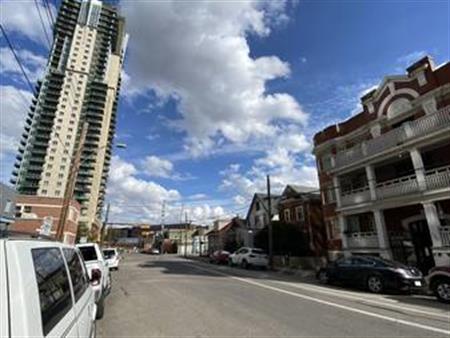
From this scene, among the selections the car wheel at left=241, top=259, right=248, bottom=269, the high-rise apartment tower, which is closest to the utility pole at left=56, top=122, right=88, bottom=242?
the car wheel at left=241, top=259, right=248, bottom=269

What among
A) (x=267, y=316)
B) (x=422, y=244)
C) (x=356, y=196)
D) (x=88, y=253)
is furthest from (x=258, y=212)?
(x=267, y=316)

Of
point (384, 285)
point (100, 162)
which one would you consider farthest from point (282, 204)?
point (100, 162)

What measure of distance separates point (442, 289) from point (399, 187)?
955 cm

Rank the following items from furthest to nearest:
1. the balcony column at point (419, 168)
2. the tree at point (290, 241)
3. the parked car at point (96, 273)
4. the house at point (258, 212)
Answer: the house at point (258, 212) < the tree at point (290, 241) < the balcony column at point (419, 168) < the parked car at point (96, 273)

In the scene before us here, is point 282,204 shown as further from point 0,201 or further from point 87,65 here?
point 87,65

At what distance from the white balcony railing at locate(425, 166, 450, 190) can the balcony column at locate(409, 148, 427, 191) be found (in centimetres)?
21

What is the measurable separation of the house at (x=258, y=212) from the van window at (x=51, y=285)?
156 feet

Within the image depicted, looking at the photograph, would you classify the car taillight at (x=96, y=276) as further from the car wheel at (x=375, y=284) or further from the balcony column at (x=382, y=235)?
the balcony column at (x=382, y=235)

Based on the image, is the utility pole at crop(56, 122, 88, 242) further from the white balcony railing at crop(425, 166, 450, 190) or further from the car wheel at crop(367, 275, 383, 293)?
the white balcony railing at crop(425, 166, 450, 190)

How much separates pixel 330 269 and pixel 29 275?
55.8ft

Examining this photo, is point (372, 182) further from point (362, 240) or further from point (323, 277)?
point (323, 277)

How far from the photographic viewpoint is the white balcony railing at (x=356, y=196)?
23.3 m

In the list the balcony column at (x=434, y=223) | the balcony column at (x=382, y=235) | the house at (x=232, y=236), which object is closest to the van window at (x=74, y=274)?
the balcony column at (x=434, y=223)

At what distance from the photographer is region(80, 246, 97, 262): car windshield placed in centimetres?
1093
